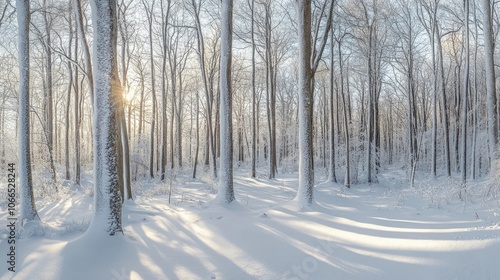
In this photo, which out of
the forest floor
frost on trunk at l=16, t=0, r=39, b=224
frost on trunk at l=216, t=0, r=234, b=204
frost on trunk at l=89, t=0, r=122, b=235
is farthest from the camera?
frost on trunk at l=216, t=0, r=234, b=204

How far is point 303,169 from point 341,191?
20.0 ft

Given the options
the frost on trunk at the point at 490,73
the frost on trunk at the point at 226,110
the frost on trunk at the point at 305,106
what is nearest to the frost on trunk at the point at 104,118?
the frost on trunk at the point at 226,110

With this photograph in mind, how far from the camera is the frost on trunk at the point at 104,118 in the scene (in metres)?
5.03

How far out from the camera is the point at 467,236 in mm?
4078

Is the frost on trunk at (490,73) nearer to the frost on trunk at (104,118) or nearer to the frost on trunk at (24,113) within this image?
the frost on trunk at (104,118)

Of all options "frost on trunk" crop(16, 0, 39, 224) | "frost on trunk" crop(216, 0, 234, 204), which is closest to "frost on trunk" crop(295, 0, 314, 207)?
"frost on trunk" crop(216, 0, 234, 204)

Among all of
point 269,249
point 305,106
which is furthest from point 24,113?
point 305,106

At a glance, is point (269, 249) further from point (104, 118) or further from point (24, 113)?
point (24, 113)

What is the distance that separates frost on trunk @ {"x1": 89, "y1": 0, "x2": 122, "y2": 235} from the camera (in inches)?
198

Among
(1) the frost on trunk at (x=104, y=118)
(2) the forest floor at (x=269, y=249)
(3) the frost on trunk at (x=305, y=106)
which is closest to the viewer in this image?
(2) the forest floor at (x=269, y=249)

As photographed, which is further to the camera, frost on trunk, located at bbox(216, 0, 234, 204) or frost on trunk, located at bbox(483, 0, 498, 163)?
frost on trunk, located at bbox(483, 0, 498, 163)

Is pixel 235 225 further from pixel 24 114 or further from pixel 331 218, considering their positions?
pixel 24 114

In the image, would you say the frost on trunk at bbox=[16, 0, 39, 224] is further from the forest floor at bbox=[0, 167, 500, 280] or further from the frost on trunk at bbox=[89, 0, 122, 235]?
the frost on trunk at bbox=[89, 0, 122, 235]

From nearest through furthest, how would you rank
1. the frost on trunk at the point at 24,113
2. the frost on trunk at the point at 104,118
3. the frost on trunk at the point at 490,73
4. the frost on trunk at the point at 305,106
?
the frost on trunk at the point at 104,118, the frost on trunk at the point at 24,113, the frost on trunk at the point at 305,106, the frost on trunk at the point at 490,73
